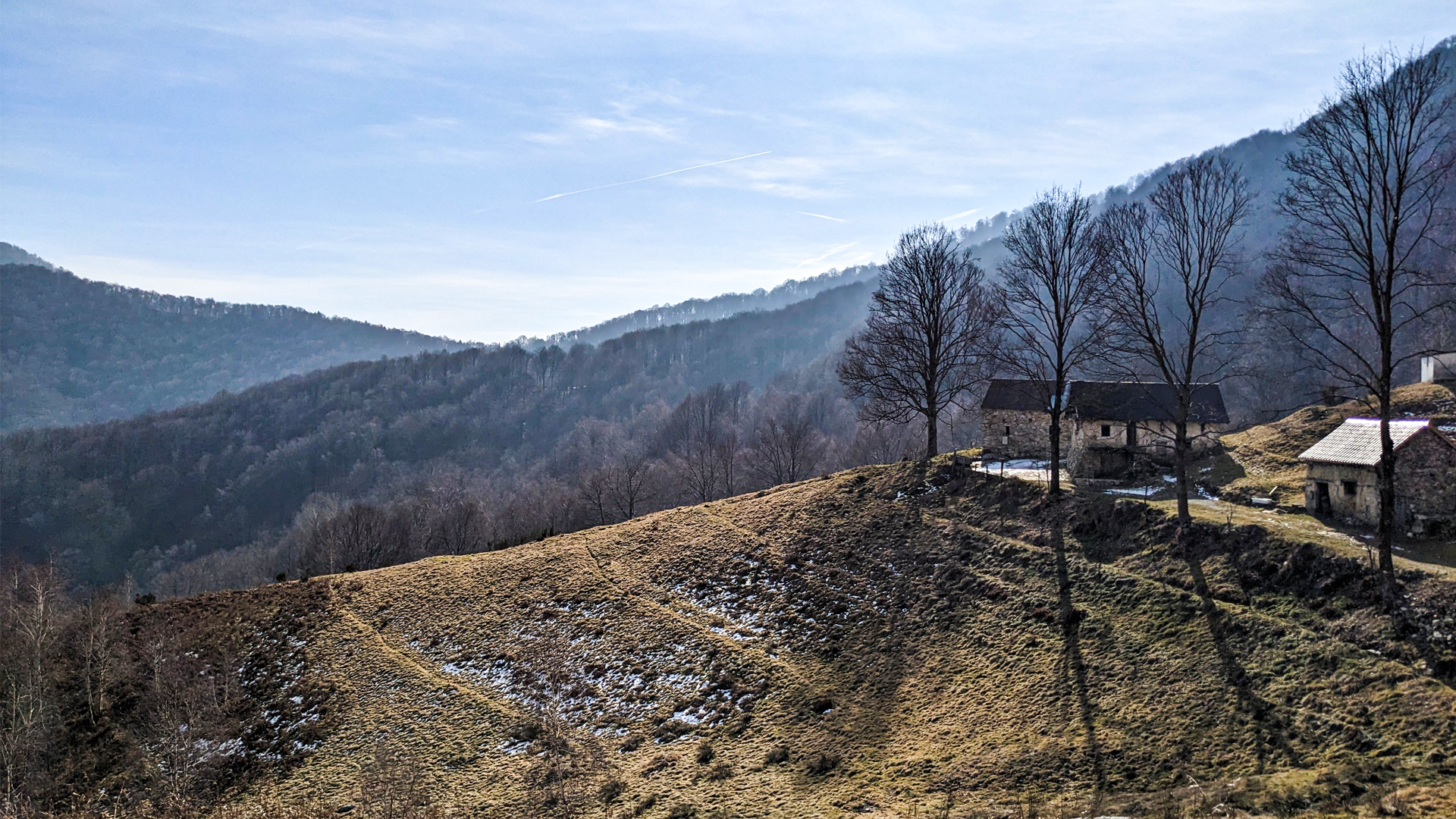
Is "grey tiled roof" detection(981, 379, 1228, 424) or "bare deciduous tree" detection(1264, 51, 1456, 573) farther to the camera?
"grey tiled roof" detection(981, 379, 1228, 424)

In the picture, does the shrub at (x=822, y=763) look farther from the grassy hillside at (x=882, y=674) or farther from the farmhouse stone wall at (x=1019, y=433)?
the farmhouse stone wall at (x=1019, y=433)

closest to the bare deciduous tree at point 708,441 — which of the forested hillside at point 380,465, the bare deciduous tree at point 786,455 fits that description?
the forested hillside at point 380,465

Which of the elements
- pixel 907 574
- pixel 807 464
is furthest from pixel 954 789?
pixel 807 464

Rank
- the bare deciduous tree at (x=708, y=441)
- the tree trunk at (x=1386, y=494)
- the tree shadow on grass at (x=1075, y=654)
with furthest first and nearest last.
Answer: the bare deciduous tree at (x=708, y=441) < the tree trunk at (x=1386, y=494) < the tree shadow on grass at (x=1075, y=654)

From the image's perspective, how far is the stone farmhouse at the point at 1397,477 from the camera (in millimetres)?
23438

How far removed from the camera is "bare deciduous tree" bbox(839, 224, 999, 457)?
41219 mm

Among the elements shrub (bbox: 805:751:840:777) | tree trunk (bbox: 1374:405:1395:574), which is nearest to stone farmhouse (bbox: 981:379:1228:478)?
tree trunk (bbox: 1374:405:1395:574)

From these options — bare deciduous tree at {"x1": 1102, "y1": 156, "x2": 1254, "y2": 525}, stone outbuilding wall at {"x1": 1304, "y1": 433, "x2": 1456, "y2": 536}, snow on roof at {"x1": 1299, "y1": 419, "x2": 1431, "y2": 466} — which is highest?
bare deciduous tree at {"x1": 1102, "y1": 156, "x2": 1254, "y2": 525}

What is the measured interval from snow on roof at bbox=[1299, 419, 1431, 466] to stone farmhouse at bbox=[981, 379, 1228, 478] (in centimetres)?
808

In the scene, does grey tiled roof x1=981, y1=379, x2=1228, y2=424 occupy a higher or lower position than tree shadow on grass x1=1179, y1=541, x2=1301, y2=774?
higher

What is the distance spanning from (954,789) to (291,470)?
156m

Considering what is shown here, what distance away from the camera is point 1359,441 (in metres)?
25.9

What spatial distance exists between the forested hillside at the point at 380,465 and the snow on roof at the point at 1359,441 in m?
55.0

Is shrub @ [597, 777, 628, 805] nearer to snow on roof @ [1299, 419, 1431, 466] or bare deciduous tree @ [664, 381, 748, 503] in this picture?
snow on roof @ [1299, 419, 1431, 466]
